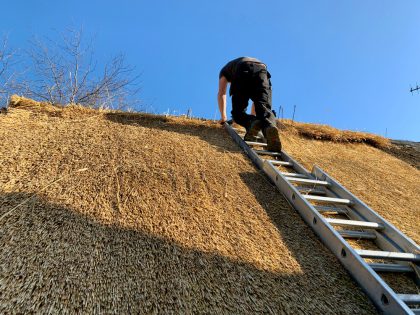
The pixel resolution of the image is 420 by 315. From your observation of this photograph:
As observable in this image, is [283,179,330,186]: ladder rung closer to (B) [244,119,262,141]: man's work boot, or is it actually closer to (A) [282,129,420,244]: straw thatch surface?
(A) [282,129,420,244]: straw thatch surface

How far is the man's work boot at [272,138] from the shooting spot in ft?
12.1

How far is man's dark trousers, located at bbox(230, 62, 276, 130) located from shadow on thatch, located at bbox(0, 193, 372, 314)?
2.14 m

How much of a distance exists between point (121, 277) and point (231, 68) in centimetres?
315

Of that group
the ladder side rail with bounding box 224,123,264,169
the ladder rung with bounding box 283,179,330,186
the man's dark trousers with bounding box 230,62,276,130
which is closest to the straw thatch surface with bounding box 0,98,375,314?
the ladder side rail with bounding box 224,123,264,169

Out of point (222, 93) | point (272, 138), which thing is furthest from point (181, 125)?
point (272, 138)

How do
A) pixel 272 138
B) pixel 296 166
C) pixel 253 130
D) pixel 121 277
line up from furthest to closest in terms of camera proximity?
pixel 253 130, pixel 272 138, pixel 296 166, pixel 121 277

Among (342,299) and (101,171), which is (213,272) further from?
(101,171)

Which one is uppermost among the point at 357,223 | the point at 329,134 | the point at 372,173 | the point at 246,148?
the point at 329,134

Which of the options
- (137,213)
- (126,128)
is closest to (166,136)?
(126,128)

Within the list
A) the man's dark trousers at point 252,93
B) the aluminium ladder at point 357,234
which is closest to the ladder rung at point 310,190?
the aluminium ladder at point 357,234

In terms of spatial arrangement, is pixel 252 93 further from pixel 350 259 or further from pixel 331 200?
pixel 350 259

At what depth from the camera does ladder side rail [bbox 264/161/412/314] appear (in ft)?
5.73

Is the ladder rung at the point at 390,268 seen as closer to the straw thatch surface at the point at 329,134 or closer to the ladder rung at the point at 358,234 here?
the ladder rung at the point at 358,234

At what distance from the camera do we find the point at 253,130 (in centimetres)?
389
